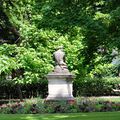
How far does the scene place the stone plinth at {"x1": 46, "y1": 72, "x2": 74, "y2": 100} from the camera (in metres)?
20.2

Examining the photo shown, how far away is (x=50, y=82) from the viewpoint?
2056cm

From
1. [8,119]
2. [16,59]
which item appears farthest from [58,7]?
[16,59]

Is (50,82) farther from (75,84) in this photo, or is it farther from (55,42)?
(75,84)

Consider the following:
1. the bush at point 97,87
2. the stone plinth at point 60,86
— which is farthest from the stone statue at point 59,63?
the bush at point 97,87

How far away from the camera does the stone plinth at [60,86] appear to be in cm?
2025

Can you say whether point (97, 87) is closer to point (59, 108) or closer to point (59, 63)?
point (59, 63)

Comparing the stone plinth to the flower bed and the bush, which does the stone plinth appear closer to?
the flower bed

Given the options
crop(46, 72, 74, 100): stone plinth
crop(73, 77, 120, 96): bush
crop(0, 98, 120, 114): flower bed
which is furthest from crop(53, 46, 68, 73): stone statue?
crop(73, 77, 120, 96): bush

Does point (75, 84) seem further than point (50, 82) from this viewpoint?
Yes

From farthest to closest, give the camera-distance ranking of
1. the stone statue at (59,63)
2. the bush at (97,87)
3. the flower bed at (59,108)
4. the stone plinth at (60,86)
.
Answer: the bush at (97,87)
the stone statue at (59,63)
the stone plinth at (60,86)
the flower bed at (59,108)

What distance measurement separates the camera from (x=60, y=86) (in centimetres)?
2039

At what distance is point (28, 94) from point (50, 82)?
12029 millimetres

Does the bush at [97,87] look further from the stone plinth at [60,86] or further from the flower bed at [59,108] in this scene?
the flower bed at [59,108]

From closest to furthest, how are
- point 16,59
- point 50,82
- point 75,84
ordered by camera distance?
point 50,82 < point 16,59 < point 75,84
